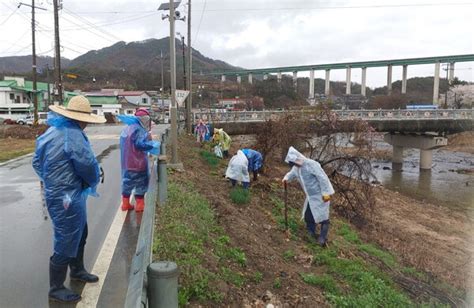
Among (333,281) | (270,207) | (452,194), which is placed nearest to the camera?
(333,281)

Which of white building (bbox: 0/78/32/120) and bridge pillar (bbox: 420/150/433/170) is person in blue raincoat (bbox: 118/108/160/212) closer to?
bridge pillar (bbox: 420/150/433/170)

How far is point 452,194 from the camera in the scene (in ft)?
84.1

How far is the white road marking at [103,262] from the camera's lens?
4168 mm

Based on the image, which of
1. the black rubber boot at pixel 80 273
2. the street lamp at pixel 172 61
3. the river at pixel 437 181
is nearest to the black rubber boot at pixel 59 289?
the black rubber boot at pixel 80 273

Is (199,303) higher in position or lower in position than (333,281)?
higher

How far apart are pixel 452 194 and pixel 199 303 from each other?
2499 centimetres

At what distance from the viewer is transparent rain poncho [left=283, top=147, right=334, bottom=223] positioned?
8.48 meters

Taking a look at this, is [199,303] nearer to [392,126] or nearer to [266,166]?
[266,166]

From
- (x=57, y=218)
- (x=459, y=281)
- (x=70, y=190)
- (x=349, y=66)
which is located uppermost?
(x=349, y=66)

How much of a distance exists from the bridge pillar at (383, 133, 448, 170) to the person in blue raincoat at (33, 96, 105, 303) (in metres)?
38.8

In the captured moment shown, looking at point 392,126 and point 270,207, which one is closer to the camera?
point 270,207

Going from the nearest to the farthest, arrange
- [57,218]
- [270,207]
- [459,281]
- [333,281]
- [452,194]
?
[57,218] < [333,281] < [459,281] < [270,207] < [452,194]

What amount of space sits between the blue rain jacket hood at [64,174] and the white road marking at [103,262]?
0.60 metres

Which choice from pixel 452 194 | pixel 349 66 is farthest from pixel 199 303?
pixel 349 66
